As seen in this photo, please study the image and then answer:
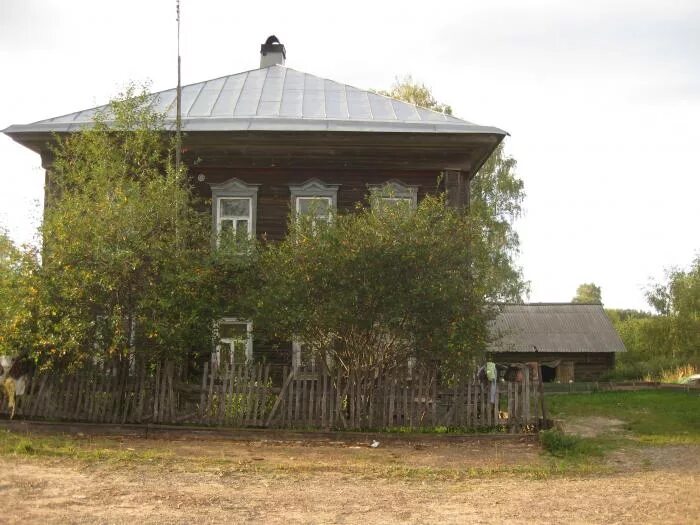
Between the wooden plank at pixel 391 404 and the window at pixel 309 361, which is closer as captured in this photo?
the wooden plank at pixel 391 404

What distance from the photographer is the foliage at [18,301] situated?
11.4m

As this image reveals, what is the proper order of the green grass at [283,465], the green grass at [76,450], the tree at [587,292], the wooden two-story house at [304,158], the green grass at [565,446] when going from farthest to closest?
the tree at [587,292]
the wooden two-story house at [304,158]
the green grass at [565,446]
the green grass at [76,450]
the green grass at [283,465]

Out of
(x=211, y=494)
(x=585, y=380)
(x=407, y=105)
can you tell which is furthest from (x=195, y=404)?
(x=585, y=380)

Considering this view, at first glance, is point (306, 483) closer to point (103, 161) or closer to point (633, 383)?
point (103, 161)

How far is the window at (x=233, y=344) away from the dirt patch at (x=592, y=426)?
550 cm

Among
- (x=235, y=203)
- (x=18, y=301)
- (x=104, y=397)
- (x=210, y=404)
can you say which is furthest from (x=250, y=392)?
(x=235, y=203)

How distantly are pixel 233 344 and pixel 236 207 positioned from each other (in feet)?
14.0

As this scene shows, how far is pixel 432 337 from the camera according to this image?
11.6 metres

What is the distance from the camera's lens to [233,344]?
12961 millimetres

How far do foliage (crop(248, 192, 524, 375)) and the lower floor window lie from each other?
0.76 metres

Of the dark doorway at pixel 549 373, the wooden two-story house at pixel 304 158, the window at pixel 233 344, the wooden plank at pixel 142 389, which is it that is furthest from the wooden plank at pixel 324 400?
the dark doorway at pixel 549 373

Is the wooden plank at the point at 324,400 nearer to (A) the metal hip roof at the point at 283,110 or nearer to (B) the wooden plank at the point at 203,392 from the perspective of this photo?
(B) the wooden plank at the point at 203,392

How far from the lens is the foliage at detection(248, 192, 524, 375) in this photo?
451 inches

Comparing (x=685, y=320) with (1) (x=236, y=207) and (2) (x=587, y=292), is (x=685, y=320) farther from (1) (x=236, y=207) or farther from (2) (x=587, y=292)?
(2) (x=587, y=292)
